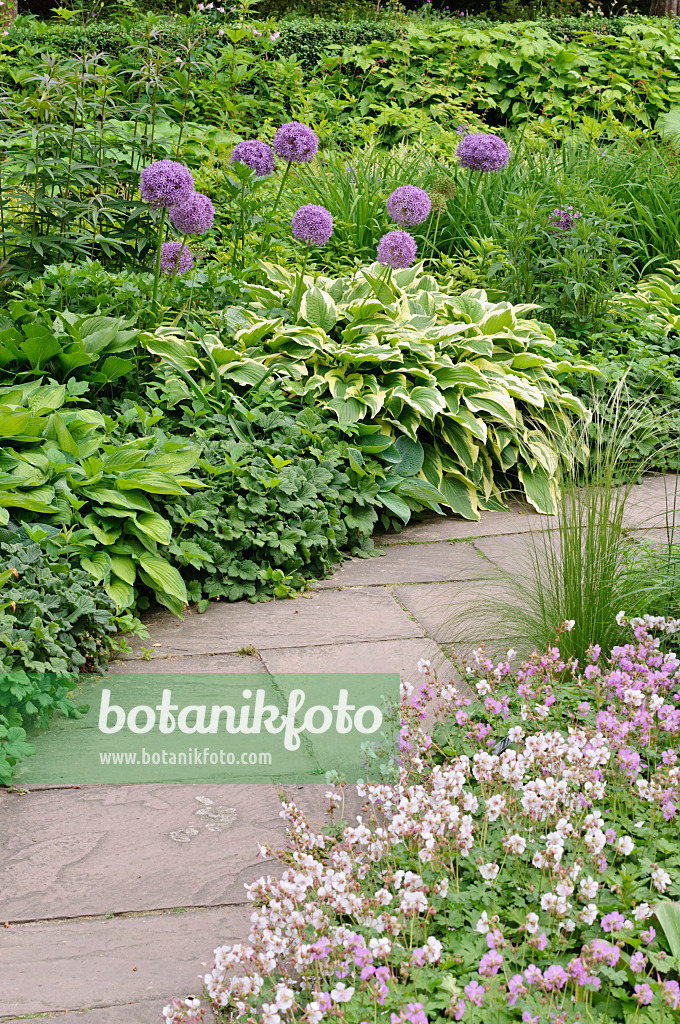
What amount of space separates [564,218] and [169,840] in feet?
13.6

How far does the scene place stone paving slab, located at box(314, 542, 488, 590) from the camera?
3689mm

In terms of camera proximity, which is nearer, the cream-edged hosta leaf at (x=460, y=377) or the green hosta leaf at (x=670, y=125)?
the cream-edged hosta leaf at (x=460, y=377)

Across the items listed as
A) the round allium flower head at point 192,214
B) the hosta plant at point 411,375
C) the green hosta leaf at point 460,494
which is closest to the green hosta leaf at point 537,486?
the hosta plant at point 411,375

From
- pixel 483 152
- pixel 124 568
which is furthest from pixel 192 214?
pixel 483 152

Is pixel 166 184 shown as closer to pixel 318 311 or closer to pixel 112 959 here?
pixel 318 311

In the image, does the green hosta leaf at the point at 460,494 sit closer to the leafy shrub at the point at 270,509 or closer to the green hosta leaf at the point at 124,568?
the leafy shrub at the point at 270,509

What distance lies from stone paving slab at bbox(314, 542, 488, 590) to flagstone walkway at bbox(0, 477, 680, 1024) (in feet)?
0.12

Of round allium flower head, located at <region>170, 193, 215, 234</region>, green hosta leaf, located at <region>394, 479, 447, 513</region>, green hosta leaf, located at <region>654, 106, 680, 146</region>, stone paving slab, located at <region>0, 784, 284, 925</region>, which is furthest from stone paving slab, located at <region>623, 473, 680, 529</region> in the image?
green hosta leaf, located at <region>654, 106, 680, 146</region>

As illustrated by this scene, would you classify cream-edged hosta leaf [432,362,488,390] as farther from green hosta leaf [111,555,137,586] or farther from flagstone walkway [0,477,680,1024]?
green hosta leaf [111,555,137,586]

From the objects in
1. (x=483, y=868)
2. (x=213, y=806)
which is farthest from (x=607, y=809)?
(x=213, y=806)

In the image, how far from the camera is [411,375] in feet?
14.7

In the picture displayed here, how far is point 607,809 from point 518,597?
999mm

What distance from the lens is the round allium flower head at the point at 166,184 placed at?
3.69 m

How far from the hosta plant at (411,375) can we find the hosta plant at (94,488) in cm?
61
